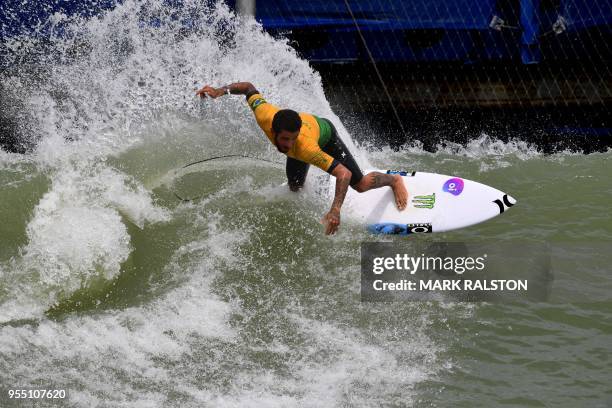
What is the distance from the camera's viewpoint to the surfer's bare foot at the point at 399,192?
271 inches

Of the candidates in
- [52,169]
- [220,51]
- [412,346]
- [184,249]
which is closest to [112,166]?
[52,169]

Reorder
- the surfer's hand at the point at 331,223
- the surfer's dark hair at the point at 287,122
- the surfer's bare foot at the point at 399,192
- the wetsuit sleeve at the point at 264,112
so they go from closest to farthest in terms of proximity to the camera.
→ 1. the surfer's hand at the point at 331,223
2. the surfer's dark hair at the point at 287,122
3. the wetsuit sleeve at the point at 264,112
4. the surfer's bare foot at the point at 399,192

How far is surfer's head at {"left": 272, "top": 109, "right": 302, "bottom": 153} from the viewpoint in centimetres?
609

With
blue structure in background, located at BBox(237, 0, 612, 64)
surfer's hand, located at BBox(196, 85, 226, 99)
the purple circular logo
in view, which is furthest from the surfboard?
blue structure in background, located at BBox(237, 0, 612, 64)

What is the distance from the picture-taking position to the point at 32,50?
10023 millimetres

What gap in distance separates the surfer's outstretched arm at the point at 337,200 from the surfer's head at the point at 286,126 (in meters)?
0.46

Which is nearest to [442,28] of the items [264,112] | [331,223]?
[264,112]

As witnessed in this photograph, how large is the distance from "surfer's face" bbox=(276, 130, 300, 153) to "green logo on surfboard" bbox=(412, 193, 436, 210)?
1.38 m

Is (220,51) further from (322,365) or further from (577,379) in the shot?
(577,379)

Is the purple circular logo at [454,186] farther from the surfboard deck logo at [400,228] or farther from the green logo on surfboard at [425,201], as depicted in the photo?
the surfboard deck logo at [400,228]

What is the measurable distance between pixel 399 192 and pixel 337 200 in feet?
4.04

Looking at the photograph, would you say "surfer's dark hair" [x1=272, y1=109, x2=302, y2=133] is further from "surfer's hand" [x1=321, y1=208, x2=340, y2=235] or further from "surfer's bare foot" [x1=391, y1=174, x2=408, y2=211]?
"surfer's bare foot" [x1=391, y1=174, x2=408, y2=211]

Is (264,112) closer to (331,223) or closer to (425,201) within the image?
(331,223)

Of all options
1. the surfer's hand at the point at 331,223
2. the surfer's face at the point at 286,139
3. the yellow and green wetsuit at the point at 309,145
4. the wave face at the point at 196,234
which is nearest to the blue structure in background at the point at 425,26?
the wave face at the point at 196,234
